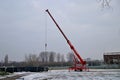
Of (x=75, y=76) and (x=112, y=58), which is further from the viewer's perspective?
(x=112, y=58)

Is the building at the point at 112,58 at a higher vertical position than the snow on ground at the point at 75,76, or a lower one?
higher

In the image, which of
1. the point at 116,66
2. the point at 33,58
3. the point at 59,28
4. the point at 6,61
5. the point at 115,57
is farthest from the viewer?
the point at 6,61

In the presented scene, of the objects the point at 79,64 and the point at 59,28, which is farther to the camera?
the point at 59,28

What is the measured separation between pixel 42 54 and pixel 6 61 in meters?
26.4

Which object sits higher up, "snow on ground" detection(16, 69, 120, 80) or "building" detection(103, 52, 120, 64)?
"building" detection(103, 52, 120, 64)

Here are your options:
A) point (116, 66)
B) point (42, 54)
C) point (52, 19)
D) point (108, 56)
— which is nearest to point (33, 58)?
point (42, 54)

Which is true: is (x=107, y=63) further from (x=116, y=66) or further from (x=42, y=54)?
(x=42, y=54)

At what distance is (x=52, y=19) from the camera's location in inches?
2621

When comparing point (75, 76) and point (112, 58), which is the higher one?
point (112, 58)

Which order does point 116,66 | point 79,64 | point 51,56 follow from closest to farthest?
point 79,64
point 116,66
point 51,56

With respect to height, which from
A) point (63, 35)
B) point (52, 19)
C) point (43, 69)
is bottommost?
point (43, 69)

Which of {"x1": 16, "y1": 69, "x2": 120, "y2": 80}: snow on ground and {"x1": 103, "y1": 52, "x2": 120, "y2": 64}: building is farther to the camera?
{"x1": 103, "y1": 52, "x2": 120, "y2": 64}: building

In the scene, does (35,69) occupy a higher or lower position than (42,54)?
lower

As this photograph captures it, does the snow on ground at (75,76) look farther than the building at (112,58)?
No
